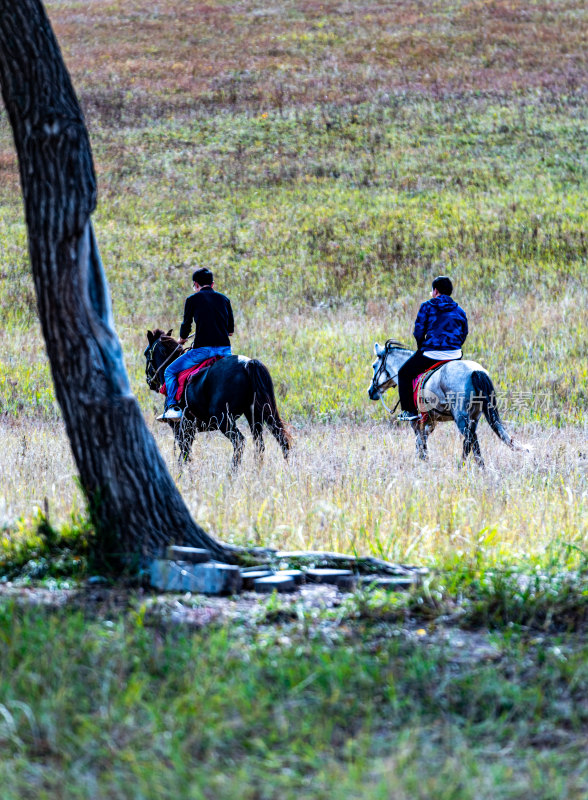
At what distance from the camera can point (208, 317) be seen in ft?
35.9

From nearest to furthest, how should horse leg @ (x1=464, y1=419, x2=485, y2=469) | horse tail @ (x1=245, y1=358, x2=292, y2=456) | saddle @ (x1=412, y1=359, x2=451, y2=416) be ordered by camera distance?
horse tail @ (x1=245, y1=358, x2=292, y2=456)
horse leg @ (x1=464, y1=419, x2=485, y2=469)
saddle @ (x1=412, y1=359, x2=451, y2=416)

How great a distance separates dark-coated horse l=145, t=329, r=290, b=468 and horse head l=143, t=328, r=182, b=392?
21.4 inches

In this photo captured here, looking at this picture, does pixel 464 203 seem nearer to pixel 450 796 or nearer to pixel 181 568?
pixel 181 568

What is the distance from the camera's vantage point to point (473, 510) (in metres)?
7.16

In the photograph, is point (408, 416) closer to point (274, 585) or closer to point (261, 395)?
point (261, 395)

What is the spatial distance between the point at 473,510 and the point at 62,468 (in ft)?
13.8

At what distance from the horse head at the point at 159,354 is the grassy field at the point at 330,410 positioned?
146 centimetres

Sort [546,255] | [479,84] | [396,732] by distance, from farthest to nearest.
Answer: [479,84]
[546,255]
[396,732]

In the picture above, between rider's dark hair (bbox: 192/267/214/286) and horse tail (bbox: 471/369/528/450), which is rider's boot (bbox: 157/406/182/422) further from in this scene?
horse tail (bbox: 471/369/528/450)

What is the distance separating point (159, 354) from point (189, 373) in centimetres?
73

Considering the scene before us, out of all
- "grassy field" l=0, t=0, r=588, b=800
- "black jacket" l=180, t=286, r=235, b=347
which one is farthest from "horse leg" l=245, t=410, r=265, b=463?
"black jacket" l=180, t=286, r=235, b=347

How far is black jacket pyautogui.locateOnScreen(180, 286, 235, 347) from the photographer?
10.8 m

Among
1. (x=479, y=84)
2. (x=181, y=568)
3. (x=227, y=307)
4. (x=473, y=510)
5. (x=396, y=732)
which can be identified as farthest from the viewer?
(x=479, y=84)

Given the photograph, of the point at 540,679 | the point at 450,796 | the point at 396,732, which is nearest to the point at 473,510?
the point at 540,679
